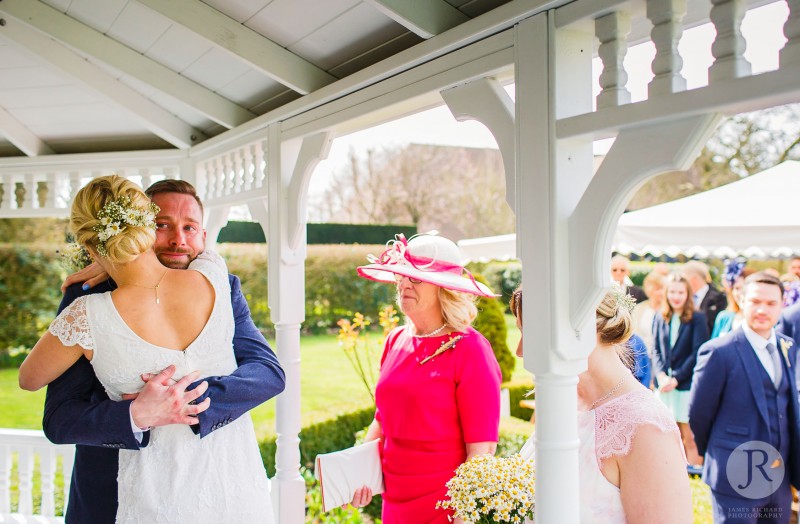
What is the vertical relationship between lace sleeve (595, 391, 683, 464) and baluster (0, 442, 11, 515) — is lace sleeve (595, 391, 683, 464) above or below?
above

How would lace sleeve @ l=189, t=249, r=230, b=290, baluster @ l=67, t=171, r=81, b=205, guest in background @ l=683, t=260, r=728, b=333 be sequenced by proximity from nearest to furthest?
lace sleeve @ l=189, t=249, r=230, b=290, baluster @ l=67, t=171, r=81, b=205, guest in background @ l=683, t=260, r=728, b=333

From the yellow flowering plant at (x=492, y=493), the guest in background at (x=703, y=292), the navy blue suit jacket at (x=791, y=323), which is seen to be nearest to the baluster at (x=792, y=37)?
the yellow flowering plant at (x=492, y=493)

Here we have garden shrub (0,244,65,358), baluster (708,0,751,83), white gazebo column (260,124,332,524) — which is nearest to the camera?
baluster (708,0,751,83)

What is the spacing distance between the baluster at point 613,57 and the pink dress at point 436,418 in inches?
44.8

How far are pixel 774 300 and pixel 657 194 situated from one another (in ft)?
42.6

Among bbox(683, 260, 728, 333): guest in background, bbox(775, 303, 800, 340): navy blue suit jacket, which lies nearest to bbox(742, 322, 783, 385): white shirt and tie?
bbox(775, 303, 800, 340): navy blue suit jacket

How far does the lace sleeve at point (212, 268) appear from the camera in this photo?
1949 mm

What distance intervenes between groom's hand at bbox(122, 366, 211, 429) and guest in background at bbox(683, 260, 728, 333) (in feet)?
17.7

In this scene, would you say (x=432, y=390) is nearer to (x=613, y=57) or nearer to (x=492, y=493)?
(x=492, y=493)

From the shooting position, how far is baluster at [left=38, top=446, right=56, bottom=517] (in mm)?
3912

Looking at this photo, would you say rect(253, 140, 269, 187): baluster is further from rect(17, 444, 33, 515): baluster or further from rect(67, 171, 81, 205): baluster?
rect(17, 444, 33, 515): baluster

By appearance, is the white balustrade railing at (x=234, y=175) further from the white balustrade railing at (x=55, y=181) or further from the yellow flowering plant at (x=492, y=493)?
the yellow flowering plant at (x=492, y=493)

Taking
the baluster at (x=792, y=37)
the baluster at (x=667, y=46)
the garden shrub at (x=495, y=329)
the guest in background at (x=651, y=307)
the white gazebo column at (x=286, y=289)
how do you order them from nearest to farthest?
the baluster at (x=792, y=37) → the baluster at (x=667, y=46) → the white gazebo column at (x=286, y=289) → the guest in background at (x=651, y=307) → the garden shrub at (x=495, y=329)

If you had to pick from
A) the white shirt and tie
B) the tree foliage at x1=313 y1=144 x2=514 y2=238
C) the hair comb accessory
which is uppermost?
the tree foliage at x1=313 y1=144 x2=514 y2=238
